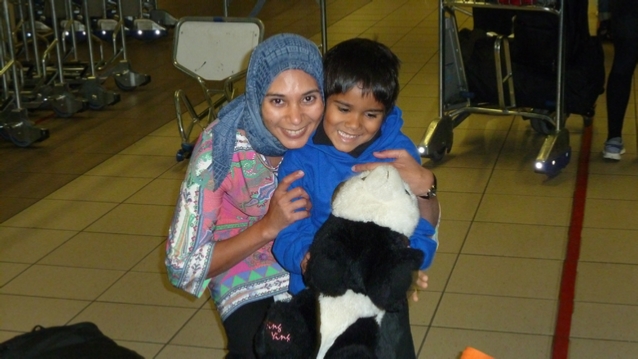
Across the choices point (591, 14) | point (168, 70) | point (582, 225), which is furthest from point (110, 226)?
point (591, 14)

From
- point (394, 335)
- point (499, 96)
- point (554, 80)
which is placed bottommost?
point (499, 96)

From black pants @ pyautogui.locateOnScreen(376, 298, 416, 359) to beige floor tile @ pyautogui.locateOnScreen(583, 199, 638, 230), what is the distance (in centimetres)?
225

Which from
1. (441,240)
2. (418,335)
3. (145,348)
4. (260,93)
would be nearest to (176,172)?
(441,240)

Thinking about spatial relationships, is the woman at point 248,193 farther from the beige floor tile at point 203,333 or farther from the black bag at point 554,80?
the black bag at point 554,80

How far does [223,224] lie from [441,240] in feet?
6.06

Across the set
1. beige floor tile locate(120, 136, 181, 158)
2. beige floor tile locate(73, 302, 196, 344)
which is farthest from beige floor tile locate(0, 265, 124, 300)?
beige floor tile locate(120, 136, 181, 158)

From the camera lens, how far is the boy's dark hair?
5.86 feet

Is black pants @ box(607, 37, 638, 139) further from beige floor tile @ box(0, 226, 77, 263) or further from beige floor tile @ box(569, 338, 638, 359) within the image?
beige floor tile @ box(0, 226, 77, 263)

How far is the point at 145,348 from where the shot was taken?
300 cm

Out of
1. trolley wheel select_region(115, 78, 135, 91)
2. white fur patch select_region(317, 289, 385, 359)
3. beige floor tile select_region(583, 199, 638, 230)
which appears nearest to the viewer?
white fur patch select_region(317, 289, 385, 359)

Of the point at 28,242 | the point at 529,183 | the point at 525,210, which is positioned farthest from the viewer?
the point at 529,183

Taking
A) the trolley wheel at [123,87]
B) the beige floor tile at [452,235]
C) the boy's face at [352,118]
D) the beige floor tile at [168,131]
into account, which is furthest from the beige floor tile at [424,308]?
the trolley wheel at [123,87]

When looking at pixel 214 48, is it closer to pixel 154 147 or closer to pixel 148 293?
pixel 154 147

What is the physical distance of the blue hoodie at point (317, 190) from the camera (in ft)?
5.86
